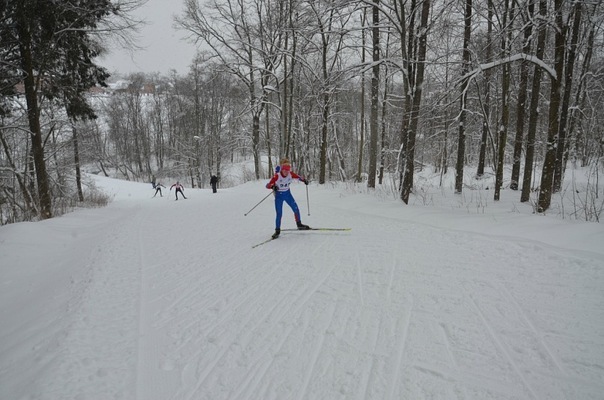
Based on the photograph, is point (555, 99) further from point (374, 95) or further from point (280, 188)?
point (374, 95)

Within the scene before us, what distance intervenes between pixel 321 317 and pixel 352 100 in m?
33.2

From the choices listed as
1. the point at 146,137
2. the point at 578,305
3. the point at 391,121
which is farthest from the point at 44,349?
the point at 146,137

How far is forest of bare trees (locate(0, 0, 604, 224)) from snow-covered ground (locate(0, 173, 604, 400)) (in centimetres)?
395

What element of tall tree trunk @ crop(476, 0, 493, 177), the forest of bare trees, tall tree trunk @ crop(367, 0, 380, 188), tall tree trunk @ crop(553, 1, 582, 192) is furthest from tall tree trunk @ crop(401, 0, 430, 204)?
tall tree trunk @ crop(553, 1, 582, 192)

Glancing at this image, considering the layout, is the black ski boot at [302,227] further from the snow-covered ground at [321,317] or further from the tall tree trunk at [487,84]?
the tall tree trunk at [487,84]

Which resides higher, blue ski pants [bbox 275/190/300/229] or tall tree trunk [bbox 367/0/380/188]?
tall tree trunk [bbox 367/0/380/188]

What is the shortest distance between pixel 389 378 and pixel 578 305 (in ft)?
8.54

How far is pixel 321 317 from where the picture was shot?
3.46 metres

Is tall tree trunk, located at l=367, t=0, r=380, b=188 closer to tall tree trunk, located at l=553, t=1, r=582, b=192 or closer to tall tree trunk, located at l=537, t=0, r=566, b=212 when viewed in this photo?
tall tree trunk, located at l=553, t=1, r=582, b=192

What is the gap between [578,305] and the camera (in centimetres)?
334

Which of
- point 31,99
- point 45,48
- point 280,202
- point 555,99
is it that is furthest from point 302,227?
point 45,48

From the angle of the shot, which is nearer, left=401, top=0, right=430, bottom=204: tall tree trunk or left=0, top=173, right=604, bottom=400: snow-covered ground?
left=0, top=173, right=604, bottom=400: snow-covered ground

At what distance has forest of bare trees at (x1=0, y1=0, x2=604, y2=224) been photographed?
339 inches

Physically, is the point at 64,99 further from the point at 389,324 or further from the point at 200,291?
the point at 389,324
